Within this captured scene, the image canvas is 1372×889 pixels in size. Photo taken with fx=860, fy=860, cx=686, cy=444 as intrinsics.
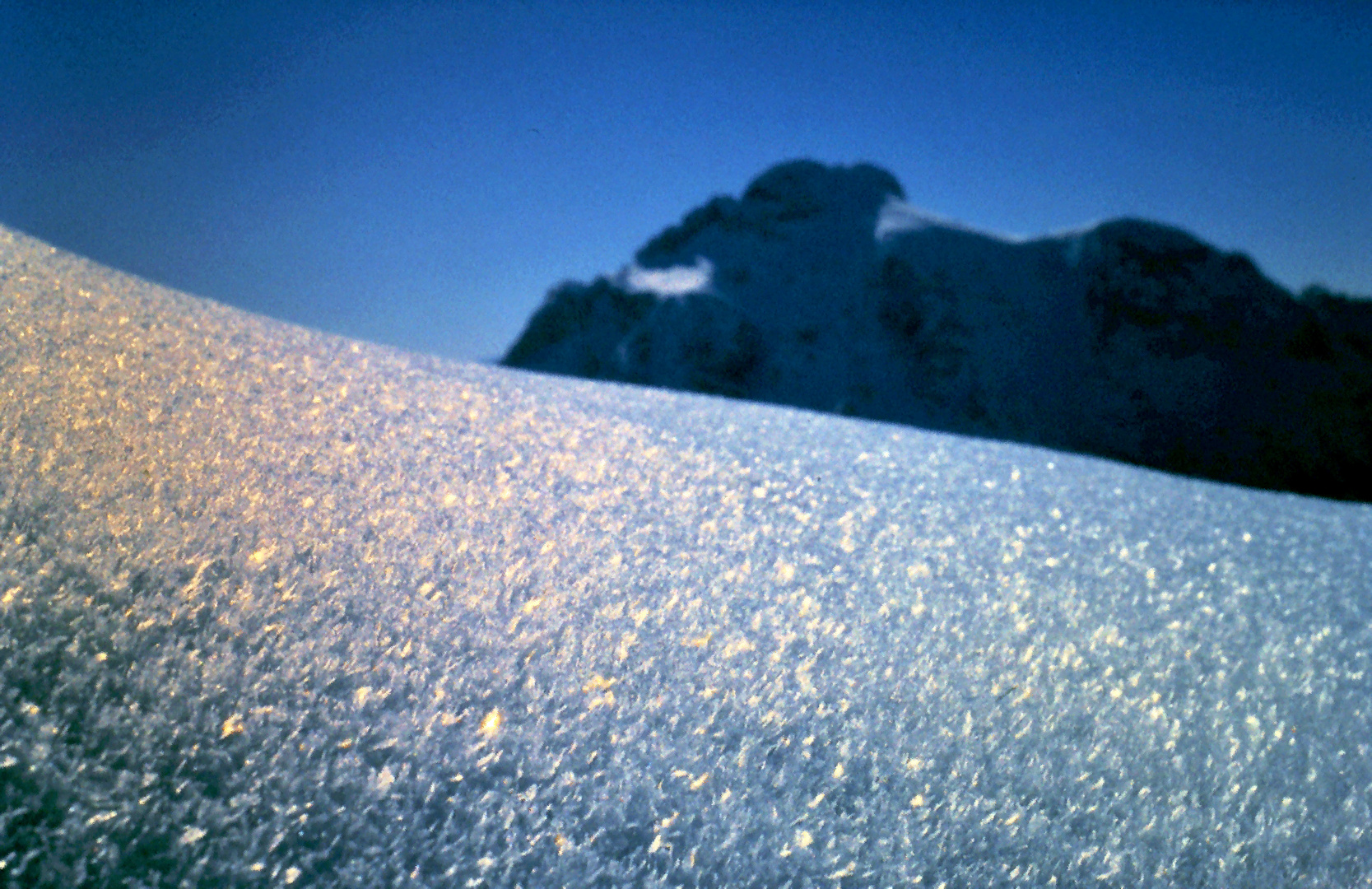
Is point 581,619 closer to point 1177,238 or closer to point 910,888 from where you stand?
point 910,888

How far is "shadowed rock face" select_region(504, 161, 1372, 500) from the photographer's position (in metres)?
3.63

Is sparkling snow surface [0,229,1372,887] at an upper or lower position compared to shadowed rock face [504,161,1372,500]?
lower

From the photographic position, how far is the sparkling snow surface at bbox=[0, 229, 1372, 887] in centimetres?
50

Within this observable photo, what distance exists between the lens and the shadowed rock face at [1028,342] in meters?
3.63

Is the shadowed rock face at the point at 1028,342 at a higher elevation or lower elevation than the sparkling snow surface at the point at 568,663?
higher

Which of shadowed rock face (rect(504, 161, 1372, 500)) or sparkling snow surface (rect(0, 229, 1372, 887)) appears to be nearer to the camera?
sparkling snow surface (rect(0, 229, 1372, 887))

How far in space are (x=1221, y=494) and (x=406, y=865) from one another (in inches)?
55.3

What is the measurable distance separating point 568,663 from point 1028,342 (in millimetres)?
3765

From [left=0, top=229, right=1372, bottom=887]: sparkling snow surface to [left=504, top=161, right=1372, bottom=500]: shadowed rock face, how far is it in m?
2.88

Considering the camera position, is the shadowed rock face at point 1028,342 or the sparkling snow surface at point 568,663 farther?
the shadowed rock face at point 1028,342

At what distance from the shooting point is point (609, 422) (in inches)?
45.3

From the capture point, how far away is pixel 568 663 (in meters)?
0.62

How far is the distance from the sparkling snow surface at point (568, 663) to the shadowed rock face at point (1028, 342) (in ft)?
9.45

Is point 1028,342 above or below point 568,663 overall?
above
